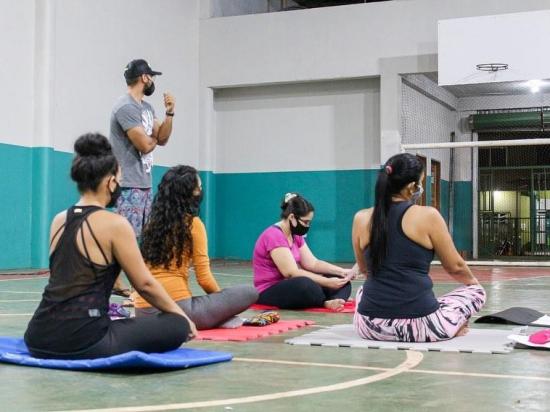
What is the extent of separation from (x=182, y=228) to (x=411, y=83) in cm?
1088

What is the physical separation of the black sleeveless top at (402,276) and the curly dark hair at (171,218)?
3.50 ft

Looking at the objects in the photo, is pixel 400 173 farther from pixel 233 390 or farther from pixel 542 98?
pixel 542 98

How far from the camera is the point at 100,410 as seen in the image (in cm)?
279

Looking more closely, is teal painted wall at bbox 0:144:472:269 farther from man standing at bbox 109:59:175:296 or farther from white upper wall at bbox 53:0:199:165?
man standing at bbox 109:59:175:296

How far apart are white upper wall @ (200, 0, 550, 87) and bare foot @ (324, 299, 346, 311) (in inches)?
333

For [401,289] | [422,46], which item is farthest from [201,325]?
[422,46]

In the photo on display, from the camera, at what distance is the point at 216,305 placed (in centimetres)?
490

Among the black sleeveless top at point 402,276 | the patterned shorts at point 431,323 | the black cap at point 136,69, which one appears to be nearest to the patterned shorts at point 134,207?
the black cap at point 136,69

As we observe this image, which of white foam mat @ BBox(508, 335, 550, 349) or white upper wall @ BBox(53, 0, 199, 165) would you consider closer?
white foam mat @ BBox(508, 335, 550, 349)

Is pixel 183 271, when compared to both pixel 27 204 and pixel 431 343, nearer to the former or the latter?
pixel 431 343

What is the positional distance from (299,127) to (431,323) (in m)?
11.2

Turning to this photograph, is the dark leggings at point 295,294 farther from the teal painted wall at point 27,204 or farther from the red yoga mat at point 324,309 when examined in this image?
the teal painted wall at point 27,204

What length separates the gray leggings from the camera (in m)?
4.82

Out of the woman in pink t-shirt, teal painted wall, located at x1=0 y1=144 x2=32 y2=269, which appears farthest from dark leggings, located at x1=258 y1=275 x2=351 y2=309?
teal painted wall, located at x1=0 y1=144 x2=32 y2=269
